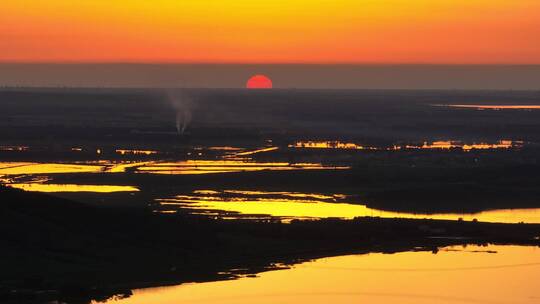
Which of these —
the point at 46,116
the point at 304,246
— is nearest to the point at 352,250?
the point at 304,246

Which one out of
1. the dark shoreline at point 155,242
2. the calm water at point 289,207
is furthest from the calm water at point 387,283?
the calm water at point 289,207

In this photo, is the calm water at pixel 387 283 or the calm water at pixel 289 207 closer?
the calm water at pixel 387 283

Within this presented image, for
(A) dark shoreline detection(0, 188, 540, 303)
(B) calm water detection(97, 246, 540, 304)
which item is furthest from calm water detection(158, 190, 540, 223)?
(B) calm water detection(97, 246, 540, 304)

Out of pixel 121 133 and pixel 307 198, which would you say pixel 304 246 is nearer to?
pixel 307 198

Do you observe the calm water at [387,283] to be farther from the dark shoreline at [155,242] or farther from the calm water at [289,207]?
the calm water at [289,207]

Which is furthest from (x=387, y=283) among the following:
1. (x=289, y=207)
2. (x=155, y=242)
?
(x=289, y=207)

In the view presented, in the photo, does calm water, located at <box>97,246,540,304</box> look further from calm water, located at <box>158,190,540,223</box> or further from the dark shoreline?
calm water, located at <box>158,190,540,223</box>

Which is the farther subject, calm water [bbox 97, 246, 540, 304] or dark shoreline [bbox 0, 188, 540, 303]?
dark shoreline [bbox 0, 188, 540, 303]

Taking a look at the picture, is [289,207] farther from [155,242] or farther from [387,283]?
[387,283]

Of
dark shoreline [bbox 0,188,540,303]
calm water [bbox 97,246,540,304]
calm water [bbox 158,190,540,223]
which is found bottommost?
calm water [bbox 97,246,540,304]
